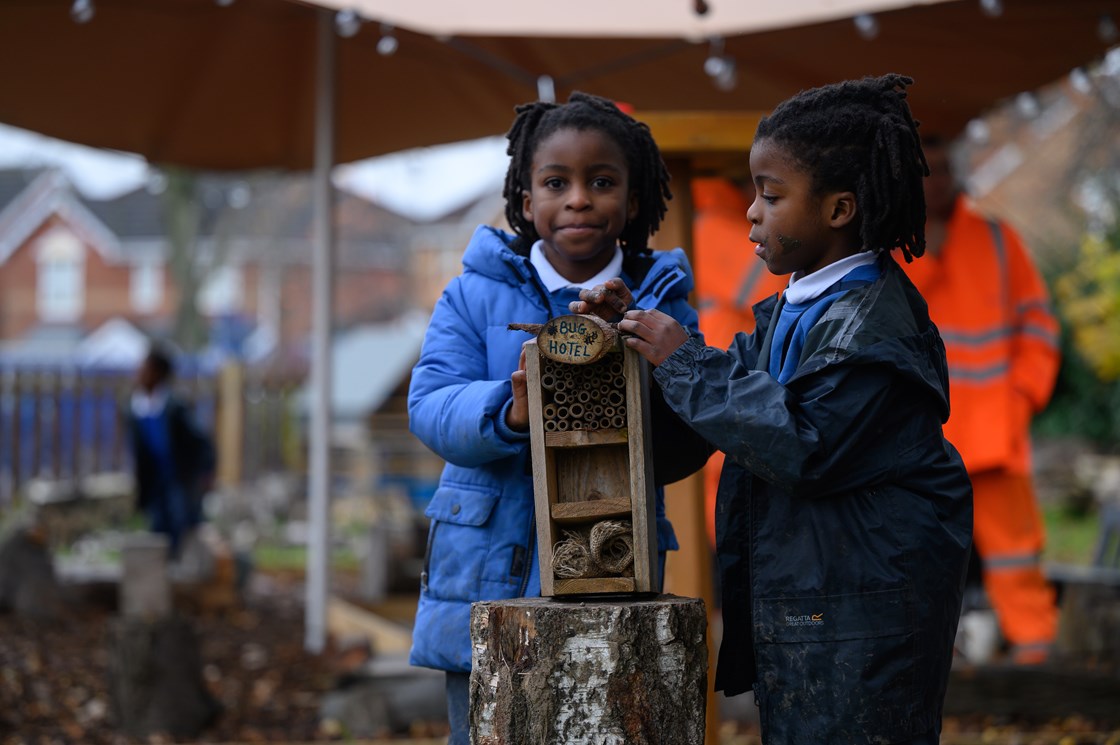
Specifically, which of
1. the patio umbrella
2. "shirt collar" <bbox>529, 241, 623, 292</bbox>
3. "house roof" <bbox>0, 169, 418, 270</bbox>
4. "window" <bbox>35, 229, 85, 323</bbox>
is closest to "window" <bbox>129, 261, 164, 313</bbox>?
"house roof" <bbox>0, 169, 418, 270</bbox>

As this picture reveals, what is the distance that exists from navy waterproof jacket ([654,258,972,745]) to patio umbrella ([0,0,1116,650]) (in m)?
3.31

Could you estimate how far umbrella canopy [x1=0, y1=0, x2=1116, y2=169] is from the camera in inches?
242

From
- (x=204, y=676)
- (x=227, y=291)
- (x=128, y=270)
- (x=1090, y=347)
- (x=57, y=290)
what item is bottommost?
(x=204, y=676)

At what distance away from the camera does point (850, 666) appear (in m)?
2.35

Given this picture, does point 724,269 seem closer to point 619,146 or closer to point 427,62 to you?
point 427,62

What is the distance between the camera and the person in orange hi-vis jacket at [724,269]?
611 cm

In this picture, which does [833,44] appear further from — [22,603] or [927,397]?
[22,603]

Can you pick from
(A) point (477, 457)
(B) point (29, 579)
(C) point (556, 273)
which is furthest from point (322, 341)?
(A) point (477, 457)

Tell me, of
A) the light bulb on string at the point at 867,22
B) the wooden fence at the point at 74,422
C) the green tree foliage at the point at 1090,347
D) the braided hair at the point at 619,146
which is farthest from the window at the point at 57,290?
the braided hair at the point at 619,146

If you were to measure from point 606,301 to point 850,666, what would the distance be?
81cm

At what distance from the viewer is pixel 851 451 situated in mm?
2369

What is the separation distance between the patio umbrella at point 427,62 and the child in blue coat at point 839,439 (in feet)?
10.1

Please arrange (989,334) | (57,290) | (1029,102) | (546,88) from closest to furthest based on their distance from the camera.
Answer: (989,334), (546,88), (1029,102), (57,290)

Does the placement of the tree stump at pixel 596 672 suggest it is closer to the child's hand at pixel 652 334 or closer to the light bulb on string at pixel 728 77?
the child's hand at pixel 652 334
